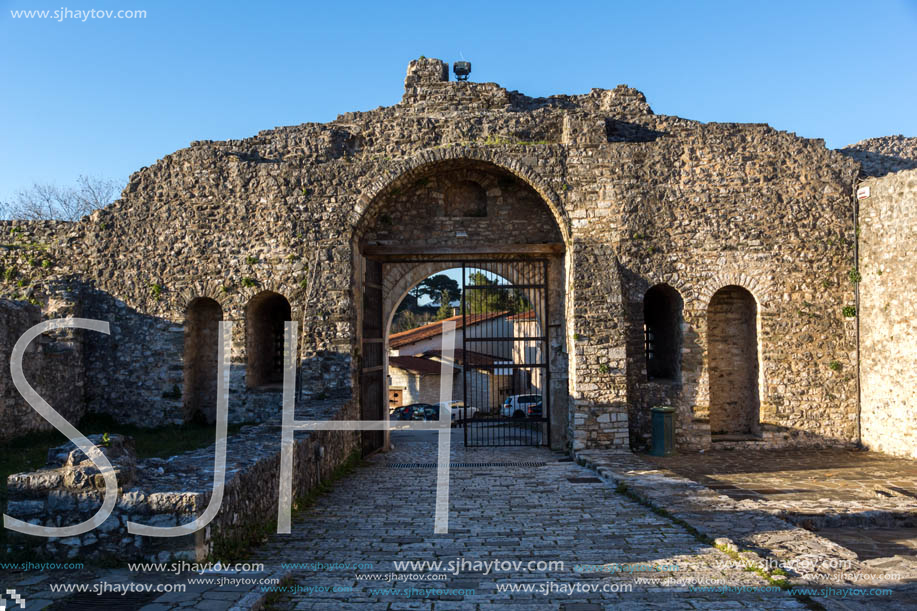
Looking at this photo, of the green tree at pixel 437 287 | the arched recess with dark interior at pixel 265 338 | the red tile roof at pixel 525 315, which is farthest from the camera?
the green tree at pixel 437 287

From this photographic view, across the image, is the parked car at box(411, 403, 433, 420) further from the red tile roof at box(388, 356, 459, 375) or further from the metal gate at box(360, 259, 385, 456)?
the metal gate at box(360, 259, 385, 456)

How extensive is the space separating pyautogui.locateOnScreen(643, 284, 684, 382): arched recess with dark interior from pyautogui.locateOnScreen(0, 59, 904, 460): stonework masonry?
292 mm

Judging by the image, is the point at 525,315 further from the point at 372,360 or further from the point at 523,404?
the point at 372,360

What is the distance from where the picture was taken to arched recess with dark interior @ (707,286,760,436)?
11.1 metres

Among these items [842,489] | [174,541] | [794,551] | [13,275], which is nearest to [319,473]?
[174,541]

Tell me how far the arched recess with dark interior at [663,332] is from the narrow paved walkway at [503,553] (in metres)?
3.71

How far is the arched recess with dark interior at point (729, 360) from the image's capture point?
11.1m

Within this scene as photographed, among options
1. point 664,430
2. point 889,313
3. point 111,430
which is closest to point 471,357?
point 664,430

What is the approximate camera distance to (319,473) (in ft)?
26.5

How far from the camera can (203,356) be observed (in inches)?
459

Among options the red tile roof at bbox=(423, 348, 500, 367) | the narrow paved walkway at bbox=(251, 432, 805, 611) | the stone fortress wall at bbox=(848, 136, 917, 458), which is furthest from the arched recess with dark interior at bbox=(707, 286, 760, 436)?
the red tile roof at bbox=(423, 348, 500, 367)

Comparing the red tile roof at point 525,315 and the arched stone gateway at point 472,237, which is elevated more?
the arched stone gateway at point 472,237

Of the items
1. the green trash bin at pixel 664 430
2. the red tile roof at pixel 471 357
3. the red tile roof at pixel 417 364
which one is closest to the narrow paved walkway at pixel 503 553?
the green trash bin at pixel 664 430

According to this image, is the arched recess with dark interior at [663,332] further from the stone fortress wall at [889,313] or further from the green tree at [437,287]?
the green tree at [437,287]
